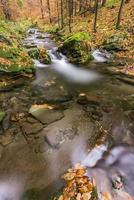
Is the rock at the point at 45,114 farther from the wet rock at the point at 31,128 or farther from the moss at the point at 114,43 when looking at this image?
the moss at the point at 114,43

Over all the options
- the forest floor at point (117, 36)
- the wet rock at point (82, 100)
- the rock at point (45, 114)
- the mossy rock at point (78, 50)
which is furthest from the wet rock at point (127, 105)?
the mossy rock at point (78, 50)

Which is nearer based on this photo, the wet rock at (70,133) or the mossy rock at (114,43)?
the wet rock at (70,133)

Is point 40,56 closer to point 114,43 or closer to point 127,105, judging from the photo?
point 114,43

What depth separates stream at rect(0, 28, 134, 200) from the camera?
4.56 metres

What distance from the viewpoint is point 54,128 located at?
20.0 ft

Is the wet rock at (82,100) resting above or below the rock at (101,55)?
below

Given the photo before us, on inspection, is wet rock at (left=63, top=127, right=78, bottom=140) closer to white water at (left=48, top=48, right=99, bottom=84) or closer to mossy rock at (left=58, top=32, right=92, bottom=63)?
white water at (left=48, top=48, right=99, bottom=84)

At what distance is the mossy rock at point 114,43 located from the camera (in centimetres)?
1460

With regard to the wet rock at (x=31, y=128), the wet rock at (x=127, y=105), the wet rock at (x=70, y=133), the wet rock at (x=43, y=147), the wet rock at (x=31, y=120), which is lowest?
the wet rock at (x=43, y=147)

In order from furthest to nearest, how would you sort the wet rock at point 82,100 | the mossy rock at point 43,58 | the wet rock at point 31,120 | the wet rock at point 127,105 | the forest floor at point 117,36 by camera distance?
the forest floor at point 117,36
the mossy rock at point 43,58
the wet rock at point 82,100
the wet rock at point 127,105
the wet rock at point 31,120

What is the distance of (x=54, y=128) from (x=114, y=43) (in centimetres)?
1096

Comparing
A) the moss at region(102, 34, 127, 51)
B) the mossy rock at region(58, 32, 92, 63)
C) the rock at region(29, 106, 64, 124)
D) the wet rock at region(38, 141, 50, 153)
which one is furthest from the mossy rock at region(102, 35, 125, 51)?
the wet rock at region(38, 141, 50, 153)

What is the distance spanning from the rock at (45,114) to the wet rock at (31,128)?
0.26 meters

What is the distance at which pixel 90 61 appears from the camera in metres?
13.7
